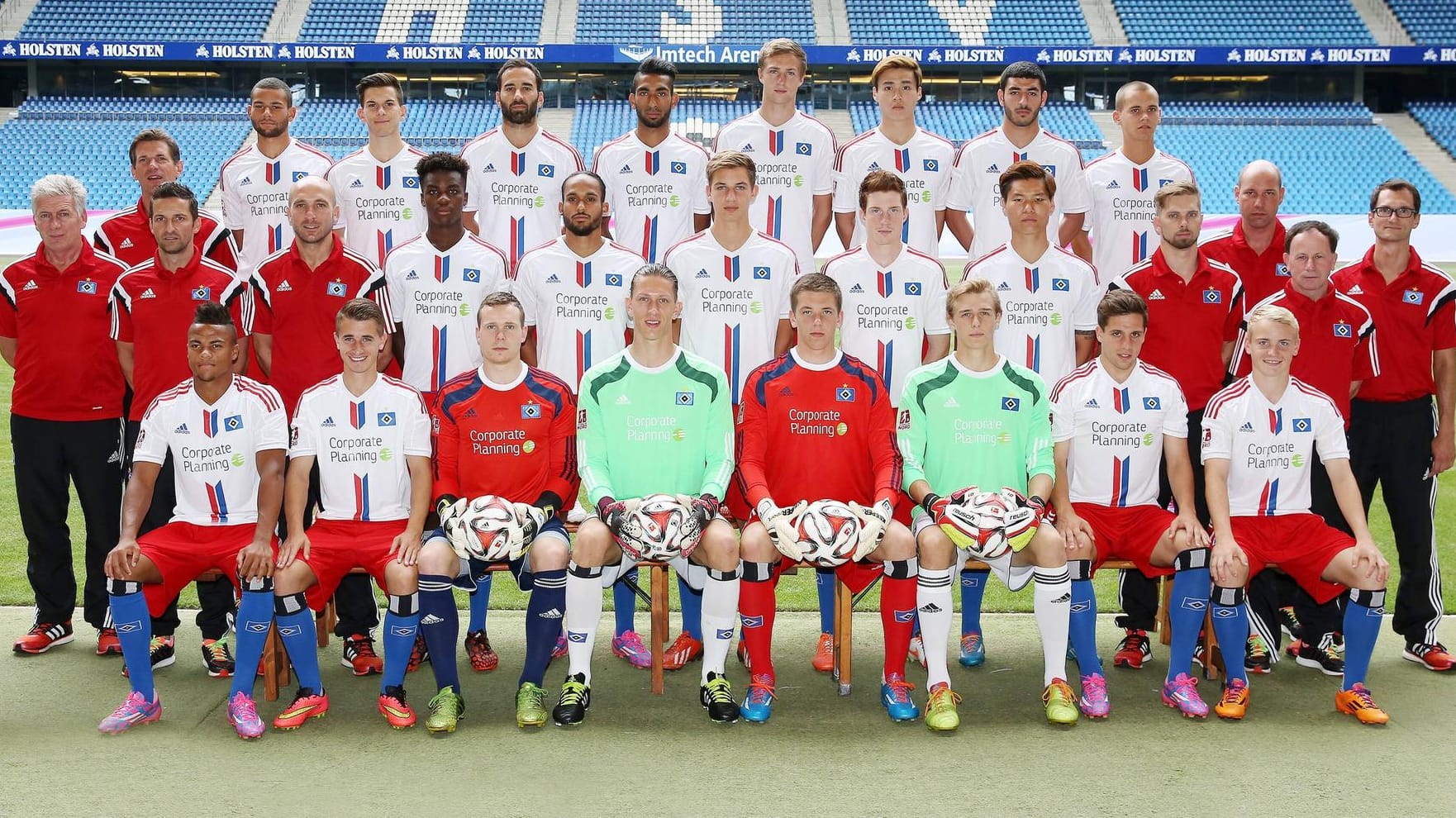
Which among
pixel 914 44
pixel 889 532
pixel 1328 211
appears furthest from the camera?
pixel 914 44

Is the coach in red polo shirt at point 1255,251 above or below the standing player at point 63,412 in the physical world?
above

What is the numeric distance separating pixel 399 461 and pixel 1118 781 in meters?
2.93

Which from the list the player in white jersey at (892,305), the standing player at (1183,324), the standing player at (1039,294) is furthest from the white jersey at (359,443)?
the standing player at (1183,324)

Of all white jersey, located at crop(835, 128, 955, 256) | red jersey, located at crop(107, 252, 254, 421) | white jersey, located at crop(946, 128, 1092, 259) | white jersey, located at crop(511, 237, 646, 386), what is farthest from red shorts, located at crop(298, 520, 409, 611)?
white jersey, located at crop(946, 128, 1092, 259)

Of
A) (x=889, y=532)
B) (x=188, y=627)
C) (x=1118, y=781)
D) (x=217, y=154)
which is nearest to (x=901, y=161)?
(x=889, y=532)

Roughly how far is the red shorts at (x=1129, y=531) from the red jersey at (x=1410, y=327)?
1.26m

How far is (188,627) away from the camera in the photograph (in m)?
5.79

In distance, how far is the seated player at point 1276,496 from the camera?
184 inches

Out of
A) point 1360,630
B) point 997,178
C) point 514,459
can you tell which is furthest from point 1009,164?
point 514,459

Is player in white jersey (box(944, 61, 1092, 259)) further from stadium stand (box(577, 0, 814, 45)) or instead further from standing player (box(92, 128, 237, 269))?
stadium stand (box(577, 0, 814, 45))

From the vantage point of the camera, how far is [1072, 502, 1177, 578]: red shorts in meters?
4.85

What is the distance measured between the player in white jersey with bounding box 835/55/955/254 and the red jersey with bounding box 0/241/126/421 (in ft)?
11.6

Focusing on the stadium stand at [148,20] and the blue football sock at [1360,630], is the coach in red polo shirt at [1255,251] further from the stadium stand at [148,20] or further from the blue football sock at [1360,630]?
the stadium stand at [148,20]

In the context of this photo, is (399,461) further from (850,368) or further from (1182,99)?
(1182,99)
